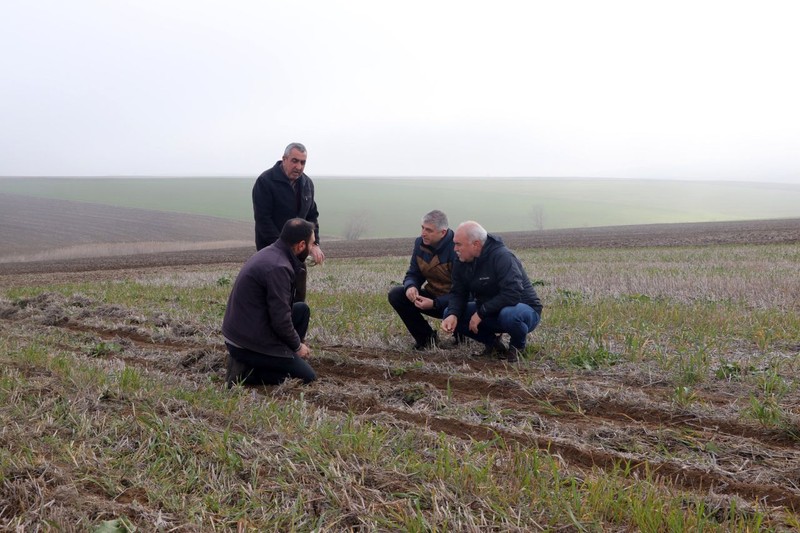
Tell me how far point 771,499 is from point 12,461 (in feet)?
14.1

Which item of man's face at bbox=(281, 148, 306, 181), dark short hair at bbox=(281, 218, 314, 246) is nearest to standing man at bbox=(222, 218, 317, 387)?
dark short hair at bbox=(281, 218, 314, 246)

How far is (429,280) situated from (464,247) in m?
1.19

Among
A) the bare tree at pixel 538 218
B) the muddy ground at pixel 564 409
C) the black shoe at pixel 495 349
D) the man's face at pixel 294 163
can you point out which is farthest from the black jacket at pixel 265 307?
the bare tree at pixel 538 218

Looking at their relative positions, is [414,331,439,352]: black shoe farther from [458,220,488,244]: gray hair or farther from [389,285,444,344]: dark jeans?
[458,220,488,244]: gray hair

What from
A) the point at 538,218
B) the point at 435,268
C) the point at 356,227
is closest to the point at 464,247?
the point at 435,268

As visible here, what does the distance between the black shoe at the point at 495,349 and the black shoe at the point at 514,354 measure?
174mm

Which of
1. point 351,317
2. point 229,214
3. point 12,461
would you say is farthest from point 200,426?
point 229,214

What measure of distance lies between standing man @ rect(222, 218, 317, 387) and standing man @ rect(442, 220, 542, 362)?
1667 mm

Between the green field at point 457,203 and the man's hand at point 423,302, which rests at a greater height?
the green field at point 457,203

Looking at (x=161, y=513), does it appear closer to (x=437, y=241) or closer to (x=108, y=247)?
(x=437, y=241)

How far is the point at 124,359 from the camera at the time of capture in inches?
297

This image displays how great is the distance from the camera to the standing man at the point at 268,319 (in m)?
6.20

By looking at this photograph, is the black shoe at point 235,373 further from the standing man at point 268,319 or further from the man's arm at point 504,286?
the man's arm at point 504,286

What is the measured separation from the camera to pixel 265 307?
6.32 metres
